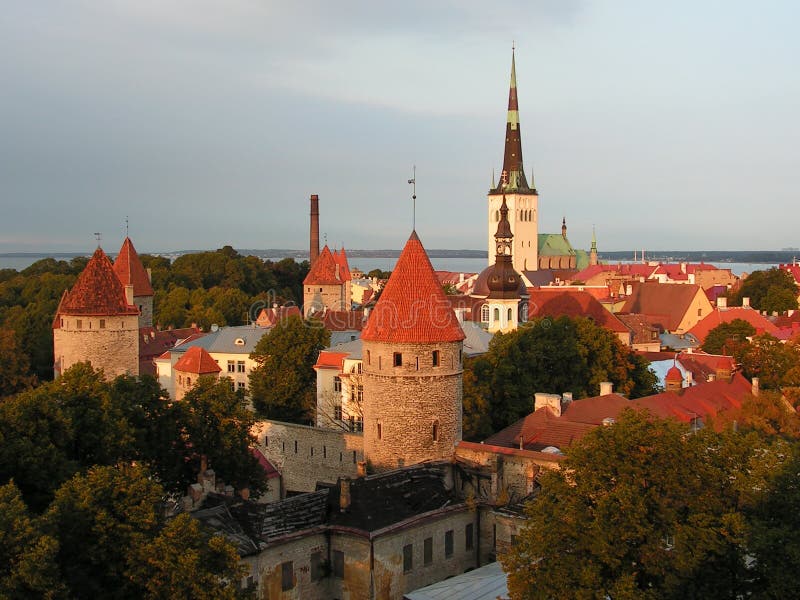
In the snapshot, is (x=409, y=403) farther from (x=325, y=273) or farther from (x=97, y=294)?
(x=325, y=273)

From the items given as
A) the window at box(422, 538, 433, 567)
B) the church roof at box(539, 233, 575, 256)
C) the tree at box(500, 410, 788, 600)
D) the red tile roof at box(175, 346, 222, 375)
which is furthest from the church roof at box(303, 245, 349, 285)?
the church roof at box(539, 233, 575, 256)

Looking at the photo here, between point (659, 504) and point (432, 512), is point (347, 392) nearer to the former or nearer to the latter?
point (432, 512)

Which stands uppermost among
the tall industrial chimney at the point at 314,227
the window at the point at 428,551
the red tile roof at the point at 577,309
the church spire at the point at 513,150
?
the church spire at the point at 513,150

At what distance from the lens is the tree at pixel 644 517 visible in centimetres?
1661

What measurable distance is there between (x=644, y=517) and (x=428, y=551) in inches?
299

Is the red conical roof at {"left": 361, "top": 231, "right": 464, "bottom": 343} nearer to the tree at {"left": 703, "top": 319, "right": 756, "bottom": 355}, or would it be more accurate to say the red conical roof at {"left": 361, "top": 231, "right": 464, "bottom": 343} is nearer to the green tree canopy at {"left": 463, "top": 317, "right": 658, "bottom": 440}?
the green tree canopy at {"left": 463, "top": 317, "right": 658, "bottom": 440}

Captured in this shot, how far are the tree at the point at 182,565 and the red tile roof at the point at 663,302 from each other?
6049 cm

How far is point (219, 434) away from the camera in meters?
26.8

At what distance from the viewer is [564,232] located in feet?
480

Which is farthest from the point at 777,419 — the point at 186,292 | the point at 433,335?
the point at 186,292

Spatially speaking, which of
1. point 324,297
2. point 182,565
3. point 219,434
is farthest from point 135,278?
point 182,565

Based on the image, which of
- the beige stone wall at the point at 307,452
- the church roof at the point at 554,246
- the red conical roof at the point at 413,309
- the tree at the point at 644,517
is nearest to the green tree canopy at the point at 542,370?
the beige stone wall at the point at 307,452

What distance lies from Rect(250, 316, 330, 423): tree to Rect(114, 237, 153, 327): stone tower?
19081 mm

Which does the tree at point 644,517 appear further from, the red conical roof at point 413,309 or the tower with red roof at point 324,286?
the tower with red roof at point 324,286
